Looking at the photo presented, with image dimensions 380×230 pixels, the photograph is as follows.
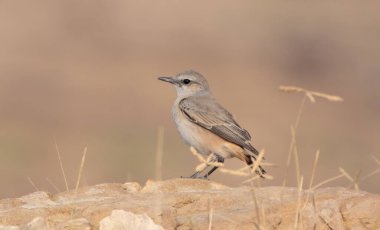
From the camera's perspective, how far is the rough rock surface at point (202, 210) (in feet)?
28.7

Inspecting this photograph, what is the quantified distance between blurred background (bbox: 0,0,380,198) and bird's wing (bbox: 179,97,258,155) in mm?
7559

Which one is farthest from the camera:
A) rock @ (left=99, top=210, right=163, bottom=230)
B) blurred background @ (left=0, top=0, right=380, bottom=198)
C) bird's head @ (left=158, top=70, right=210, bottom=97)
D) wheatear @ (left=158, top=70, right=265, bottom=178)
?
blurred background @ (left=0, top=0, right=380, bottom=198)

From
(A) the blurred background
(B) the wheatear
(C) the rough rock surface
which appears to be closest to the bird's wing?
(B) the wheatear

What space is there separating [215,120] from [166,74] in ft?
68.9

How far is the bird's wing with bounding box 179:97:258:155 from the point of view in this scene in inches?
529

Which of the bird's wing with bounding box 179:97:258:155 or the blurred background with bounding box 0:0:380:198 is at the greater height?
the blurred background with bounding box 0:0:380:198

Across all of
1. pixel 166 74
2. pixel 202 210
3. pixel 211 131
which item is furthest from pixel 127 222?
pixel 166 74

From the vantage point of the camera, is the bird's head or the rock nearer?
the rock

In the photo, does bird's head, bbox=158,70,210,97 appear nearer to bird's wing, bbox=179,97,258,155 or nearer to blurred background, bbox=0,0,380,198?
bird's wing, bbox=179,97,258,155

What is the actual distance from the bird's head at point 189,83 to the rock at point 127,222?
5936 mm

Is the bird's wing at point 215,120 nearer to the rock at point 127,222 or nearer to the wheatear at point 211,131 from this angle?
the wheatear at point 211,131

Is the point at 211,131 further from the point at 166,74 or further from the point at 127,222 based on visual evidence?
the point at 166,74

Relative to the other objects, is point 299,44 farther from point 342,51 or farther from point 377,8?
point 377,8

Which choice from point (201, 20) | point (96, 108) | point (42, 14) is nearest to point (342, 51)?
point (201, 20)
